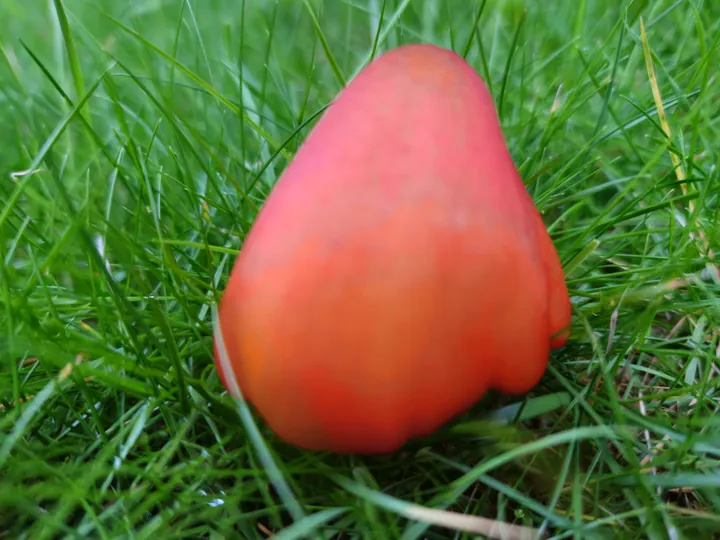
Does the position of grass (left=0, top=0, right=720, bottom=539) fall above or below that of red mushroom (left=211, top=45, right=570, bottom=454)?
below

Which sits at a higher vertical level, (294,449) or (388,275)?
(388,275)

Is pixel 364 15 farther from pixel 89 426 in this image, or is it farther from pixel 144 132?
pixel 89 426

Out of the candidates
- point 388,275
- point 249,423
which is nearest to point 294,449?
point 249,423

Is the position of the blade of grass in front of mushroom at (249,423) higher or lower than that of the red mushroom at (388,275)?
lower

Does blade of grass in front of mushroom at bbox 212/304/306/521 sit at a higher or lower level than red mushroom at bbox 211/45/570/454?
lower

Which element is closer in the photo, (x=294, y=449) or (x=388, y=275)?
(x=388, y=275)

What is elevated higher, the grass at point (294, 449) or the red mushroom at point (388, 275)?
the red mushroom at point (388, 275)

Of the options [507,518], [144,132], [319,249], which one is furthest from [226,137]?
[507,518]

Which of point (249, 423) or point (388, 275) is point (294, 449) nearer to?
point (249, 423)
